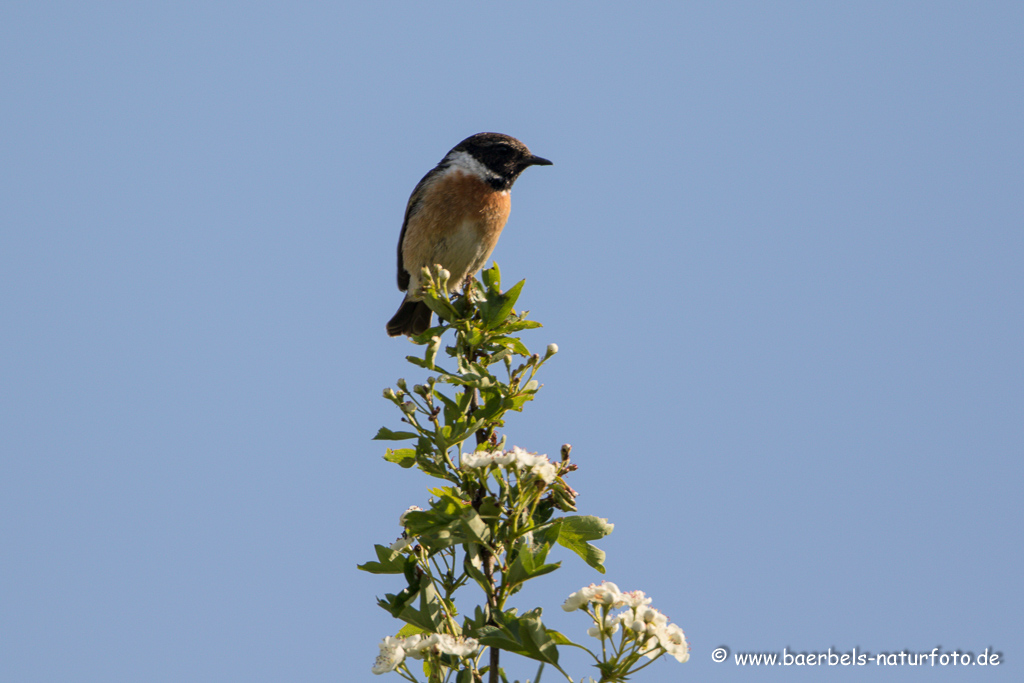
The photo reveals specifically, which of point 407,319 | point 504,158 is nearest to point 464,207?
point 504,158

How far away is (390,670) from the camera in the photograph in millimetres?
2686

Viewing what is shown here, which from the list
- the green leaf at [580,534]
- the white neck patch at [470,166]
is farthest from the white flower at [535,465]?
the white neck patch at [470,166]

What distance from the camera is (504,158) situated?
6.73m

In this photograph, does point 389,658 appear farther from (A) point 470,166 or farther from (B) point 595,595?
(A) point 470,166

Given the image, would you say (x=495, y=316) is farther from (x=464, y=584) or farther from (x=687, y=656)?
(x=687, y=656)

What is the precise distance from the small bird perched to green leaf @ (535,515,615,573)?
369cm

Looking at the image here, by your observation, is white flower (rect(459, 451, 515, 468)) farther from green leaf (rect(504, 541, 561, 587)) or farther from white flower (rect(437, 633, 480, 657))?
white flower (rect(437, 633, 480, 657))

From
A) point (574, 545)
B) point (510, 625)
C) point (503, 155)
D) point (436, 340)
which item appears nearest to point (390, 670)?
point (510, 625)

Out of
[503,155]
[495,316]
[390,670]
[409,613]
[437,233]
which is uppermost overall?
[503,155]

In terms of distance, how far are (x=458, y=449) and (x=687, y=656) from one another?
982 mm

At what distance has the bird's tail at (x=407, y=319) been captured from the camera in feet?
23.6

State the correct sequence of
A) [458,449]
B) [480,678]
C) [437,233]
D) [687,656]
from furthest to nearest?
[437,233], [458,449], [480,678], [687,656]

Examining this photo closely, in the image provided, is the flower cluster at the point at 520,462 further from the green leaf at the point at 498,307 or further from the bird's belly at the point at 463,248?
the bird's belly at the point at 463,248

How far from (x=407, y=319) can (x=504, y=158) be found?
60.1 inches
